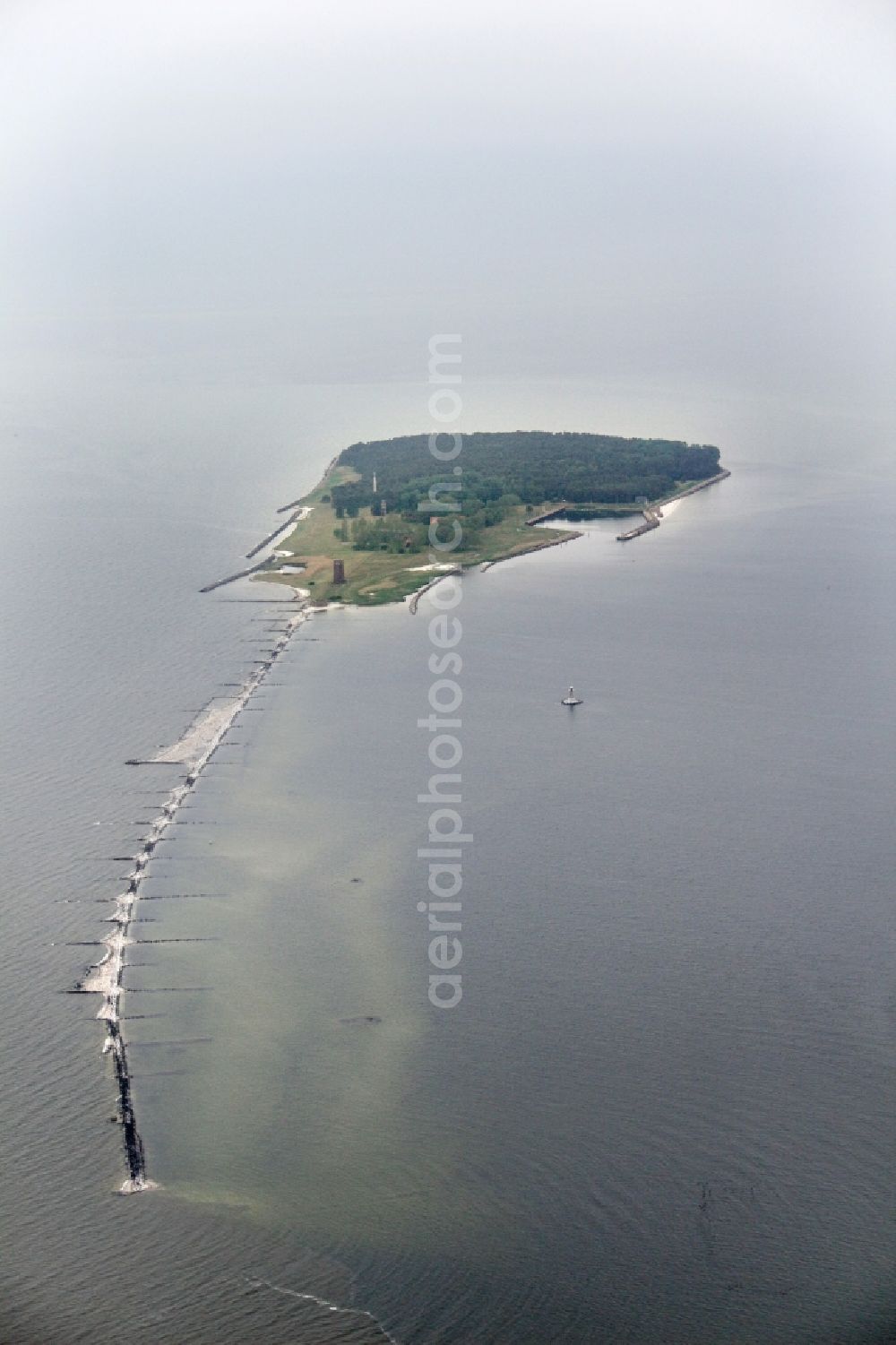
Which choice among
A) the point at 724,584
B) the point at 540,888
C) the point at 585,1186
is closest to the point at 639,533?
the point at 724,584

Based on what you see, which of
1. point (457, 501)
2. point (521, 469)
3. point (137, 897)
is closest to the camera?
point (137, 897)

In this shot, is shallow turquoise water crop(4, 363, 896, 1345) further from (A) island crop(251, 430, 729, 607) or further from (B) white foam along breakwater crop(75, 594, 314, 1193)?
(A) island crop(251, 430, 729, 607)

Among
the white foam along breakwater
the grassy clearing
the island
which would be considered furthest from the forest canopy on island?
the white foam along breakwater

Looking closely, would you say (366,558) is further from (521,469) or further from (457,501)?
(521,469)

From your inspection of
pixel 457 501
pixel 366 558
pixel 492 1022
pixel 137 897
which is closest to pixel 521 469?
pixel 457 501

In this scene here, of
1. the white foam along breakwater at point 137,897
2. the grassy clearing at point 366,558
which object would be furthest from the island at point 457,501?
the white foam along breakwater at point 137,897

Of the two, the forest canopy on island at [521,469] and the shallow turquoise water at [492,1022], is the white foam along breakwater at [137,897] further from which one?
the forest canopy on island at [521,469]
